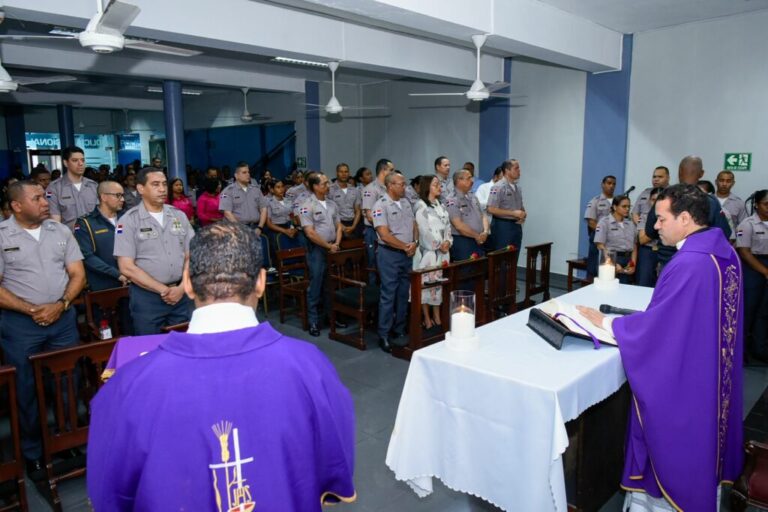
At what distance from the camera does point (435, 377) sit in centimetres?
232

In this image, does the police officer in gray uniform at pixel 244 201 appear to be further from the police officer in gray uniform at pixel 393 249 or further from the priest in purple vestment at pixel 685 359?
the priest in purple vestment at pixel 685 359

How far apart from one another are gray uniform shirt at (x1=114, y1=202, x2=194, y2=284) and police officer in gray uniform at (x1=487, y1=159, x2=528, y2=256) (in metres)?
3.95

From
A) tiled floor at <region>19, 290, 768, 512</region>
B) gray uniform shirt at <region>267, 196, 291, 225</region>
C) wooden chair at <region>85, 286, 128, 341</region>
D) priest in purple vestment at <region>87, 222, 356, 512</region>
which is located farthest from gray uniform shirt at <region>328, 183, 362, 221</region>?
priest in purple vestment at <region>87, 222, 356, 512</region>

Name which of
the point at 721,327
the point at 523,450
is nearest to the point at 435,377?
the point at 523,450

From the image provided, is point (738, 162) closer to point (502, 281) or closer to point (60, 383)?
point (502, 281)

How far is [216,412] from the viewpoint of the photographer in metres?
1.09

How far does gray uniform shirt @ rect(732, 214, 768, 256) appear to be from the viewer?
180 inches

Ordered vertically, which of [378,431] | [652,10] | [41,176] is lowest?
[378,431]

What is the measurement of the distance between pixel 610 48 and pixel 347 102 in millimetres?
5778

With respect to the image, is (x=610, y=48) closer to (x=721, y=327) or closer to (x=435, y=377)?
(x=721, y=327)

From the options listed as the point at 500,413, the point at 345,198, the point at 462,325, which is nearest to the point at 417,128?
the point at 345,198

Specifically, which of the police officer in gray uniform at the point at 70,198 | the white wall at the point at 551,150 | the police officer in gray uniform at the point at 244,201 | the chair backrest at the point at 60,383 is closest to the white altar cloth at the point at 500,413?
the chair backrest at the point at 60,383

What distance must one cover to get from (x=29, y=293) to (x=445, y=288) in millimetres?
3044

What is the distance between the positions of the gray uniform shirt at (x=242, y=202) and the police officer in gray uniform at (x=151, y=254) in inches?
142
